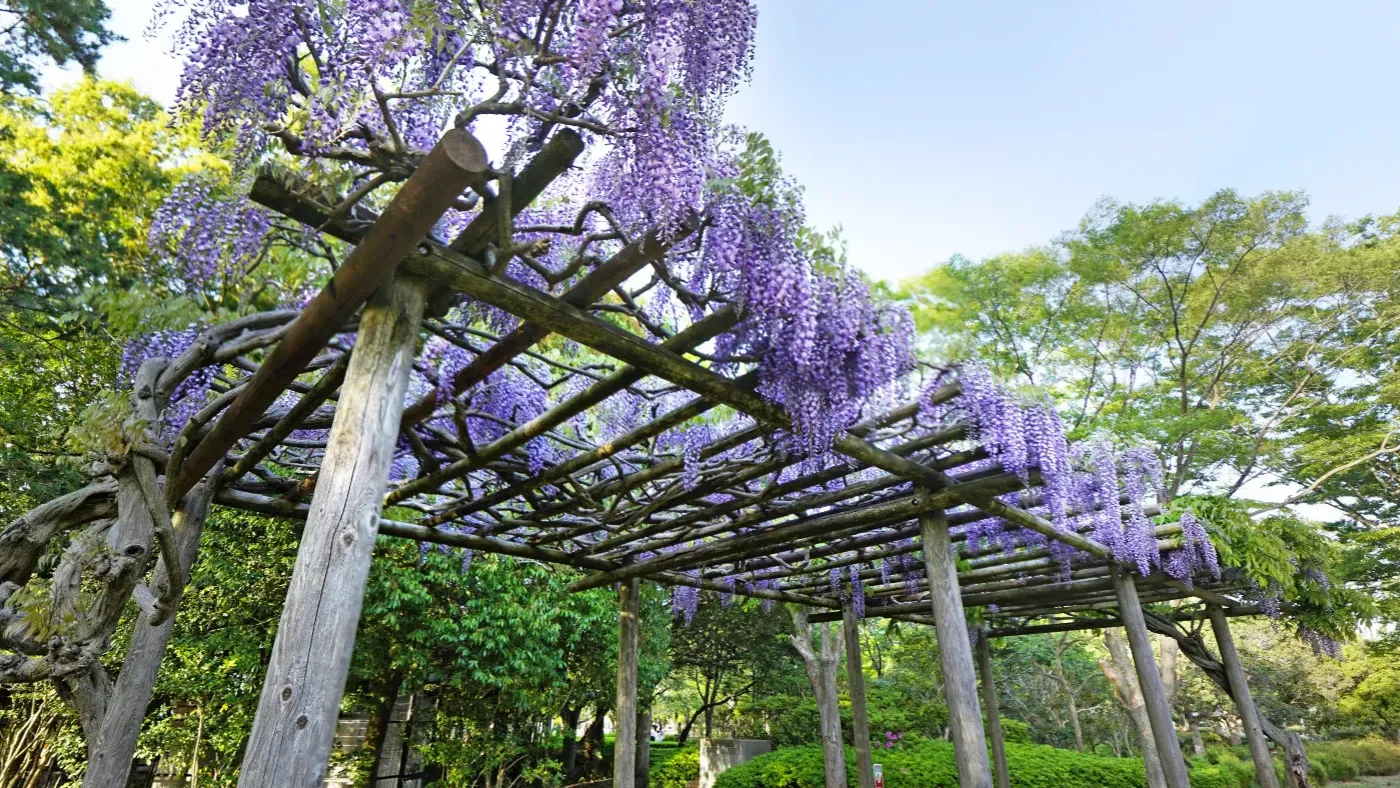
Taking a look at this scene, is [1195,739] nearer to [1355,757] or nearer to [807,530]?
[1355,757]

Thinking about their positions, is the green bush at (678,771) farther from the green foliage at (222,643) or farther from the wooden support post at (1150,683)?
the wooden support post at (1150,683)

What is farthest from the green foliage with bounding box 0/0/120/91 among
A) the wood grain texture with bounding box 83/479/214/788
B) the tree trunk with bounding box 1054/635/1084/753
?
the tree trunk with bounding box 1054/635/1084/753

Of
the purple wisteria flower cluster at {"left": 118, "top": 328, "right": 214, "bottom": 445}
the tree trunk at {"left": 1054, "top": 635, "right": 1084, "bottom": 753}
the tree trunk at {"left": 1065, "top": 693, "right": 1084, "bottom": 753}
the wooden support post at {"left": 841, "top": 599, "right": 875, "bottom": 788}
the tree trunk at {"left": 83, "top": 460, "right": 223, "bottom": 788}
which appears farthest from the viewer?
the tree trunk at {"left": 1065, "top": 693, "right": 1084, "bottom": 753}

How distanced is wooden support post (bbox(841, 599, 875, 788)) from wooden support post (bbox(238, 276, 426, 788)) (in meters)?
5.90

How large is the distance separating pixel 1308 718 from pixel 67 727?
23.5 metres

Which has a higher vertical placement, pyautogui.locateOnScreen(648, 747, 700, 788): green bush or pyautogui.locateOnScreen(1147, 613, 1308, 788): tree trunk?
pyautogui.locateOnScreen(1147, 613, 1308, 788): tree trunk

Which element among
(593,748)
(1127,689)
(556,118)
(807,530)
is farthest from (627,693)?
(1127,689)

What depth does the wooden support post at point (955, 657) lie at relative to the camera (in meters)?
3.35

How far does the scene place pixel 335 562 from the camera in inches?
65.4

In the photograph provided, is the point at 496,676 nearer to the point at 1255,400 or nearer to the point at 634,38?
the point at 634,38

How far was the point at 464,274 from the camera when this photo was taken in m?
1.93

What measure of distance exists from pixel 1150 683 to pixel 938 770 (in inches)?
179

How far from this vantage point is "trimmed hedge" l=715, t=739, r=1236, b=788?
9062mm

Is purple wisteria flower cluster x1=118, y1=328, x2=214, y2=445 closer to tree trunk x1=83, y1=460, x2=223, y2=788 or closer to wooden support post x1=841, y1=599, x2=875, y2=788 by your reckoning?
tree trunk x1=83, y1=460, x2=223, y2=788
